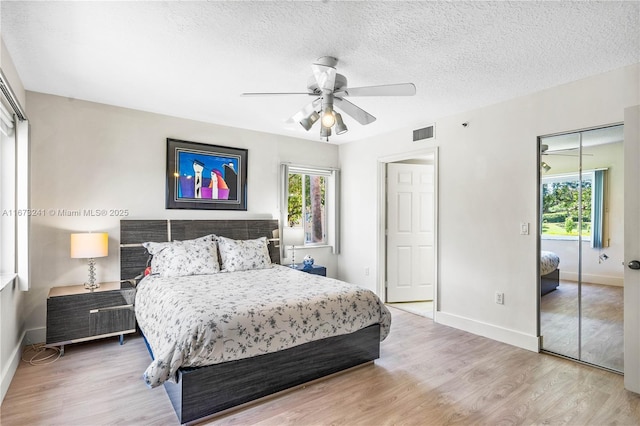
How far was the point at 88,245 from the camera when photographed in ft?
11.0

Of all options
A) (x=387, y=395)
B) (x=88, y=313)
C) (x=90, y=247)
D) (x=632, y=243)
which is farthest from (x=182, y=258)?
(x=632, y=243)

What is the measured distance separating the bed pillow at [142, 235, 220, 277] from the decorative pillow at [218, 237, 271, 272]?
13 cm

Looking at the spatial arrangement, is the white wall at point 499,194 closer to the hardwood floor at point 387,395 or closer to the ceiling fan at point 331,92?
the hardwood floor at point 387,395

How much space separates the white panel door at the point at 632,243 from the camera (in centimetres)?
255

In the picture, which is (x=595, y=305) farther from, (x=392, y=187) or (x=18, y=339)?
(x=18, y=339)

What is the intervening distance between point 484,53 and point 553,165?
143 cm

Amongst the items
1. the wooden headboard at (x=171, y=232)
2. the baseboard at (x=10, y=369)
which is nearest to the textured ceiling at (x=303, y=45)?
the wooden headboard at (x=171, y=232)

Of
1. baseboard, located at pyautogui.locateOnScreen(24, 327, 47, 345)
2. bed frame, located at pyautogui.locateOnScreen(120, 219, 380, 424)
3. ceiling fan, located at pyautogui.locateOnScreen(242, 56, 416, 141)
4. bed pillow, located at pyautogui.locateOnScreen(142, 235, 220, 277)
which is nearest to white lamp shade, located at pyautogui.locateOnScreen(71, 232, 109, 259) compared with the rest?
bed pillow, located at pyautogui.locateOnScreen(142, 235, 220, 277)

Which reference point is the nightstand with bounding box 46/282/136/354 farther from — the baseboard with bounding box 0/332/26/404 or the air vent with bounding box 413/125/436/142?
the air vent with bounding box 413/125/436/142

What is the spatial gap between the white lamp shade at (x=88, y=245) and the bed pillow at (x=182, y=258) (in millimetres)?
479

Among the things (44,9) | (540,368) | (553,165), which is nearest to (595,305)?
(540,368)

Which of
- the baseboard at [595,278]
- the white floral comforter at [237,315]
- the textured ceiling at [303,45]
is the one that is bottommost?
the white floral comforter at [237,315]

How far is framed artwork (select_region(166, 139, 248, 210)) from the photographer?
4219mm

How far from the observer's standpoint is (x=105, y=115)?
381 centimetres
